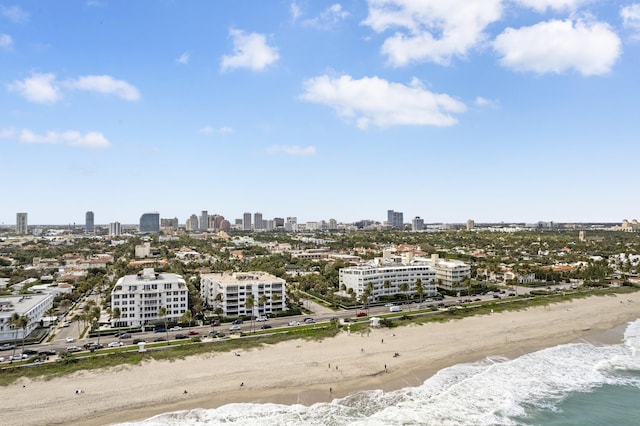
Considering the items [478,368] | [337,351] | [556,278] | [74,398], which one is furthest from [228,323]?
[556,278]

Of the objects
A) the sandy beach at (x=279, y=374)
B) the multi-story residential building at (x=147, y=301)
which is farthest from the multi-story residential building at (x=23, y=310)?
the sandy beach at (x=279, y=374)

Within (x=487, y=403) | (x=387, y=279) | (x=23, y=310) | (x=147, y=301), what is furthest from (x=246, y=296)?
(x=487, y=403)

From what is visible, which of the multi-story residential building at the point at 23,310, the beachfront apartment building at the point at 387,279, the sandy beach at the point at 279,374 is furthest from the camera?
the beachfront apartment building at the point at 387,279

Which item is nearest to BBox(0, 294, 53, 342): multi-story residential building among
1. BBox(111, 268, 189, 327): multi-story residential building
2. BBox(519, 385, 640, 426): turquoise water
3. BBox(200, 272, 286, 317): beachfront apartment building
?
BBox(111, 268, 189, 327): multi-story residential building

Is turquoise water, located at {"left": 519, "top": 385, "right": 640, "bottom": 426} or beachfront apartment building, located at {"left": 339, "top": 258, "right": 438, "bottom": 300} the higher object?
beachfront apartment building, located at {"left": 339, "top": 258, "right": 438, "bottom": 300}

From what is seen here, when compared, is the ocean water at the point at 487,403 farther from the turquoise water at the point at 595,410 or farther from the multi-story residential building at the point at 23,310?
the multi-story residential building at the point at 23,310

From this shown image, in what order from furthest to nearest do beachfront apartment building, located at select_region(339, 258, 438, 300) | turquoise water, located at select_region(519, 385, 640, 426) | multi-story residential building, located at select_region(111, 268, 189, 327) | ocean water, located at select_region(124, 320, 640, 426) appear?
beachfront apartment building, located at select_region(339, 258, 438, 300), multi-story residential building, located at select_region(111, 268, 189, 327), turquoise water, located at select_region(519, 385, 640, 426), ocean water, located at select_region(124, 320, 640, 426)

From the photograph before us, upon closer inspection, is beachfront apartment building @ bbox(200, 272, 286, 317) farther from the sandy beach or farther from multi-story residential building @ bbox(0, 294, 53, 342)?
multi-story residential building @ bbox(0, 294, 53, 342)
